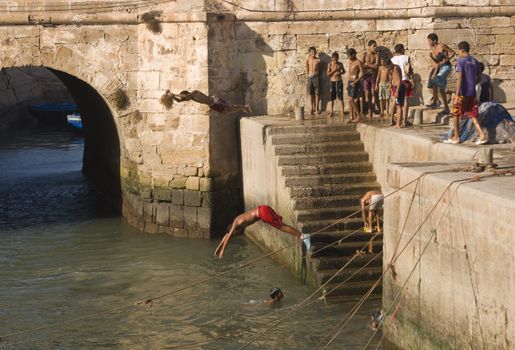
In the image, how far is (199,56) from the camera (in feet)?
61.4

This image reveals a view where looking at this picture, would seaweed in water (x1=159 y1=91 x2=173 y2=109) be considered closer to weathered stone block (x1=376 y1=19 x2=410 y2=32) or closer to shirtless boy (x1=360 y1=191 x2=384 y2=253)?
weathered stone block (x1=376 y1=19 x2=410 y2=32)

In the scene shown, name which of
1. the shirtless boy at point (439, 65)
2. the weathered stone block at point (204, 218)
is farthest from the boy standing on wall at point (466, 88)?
the weathered stone block at point (204, 218)

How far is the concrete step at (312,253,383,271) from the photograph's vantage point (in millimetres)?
14562

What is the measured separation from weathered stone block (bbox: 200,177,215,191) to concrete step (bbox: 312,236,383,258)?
4456 mm

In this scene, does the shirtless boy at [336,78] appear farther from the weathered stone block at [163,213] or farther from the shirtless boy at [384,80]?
the weathered stone block at [163,213]

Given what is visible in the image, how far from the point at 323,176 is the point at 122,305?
12.4 feet

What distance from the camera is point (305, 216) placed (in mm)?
15539

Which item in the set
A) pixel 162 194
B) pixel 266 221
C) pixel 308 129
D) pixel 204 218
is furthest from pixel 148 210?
pixel 266 221

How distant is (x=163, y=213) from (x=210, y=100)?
2340mm

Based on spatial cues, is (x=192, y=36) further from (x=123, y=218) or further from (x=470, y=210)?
(x=470, y=210)

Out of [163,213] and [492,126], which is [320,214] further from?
[163,213]

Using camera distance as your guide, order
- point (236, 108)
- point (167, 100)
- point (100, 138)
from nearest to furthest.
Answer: point (167, 100)
point (236, 108)
point (100, 138)

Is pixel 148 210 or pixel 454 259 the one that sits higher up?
pixel 454 259

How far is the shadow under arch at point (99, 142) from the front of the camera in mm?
21797
